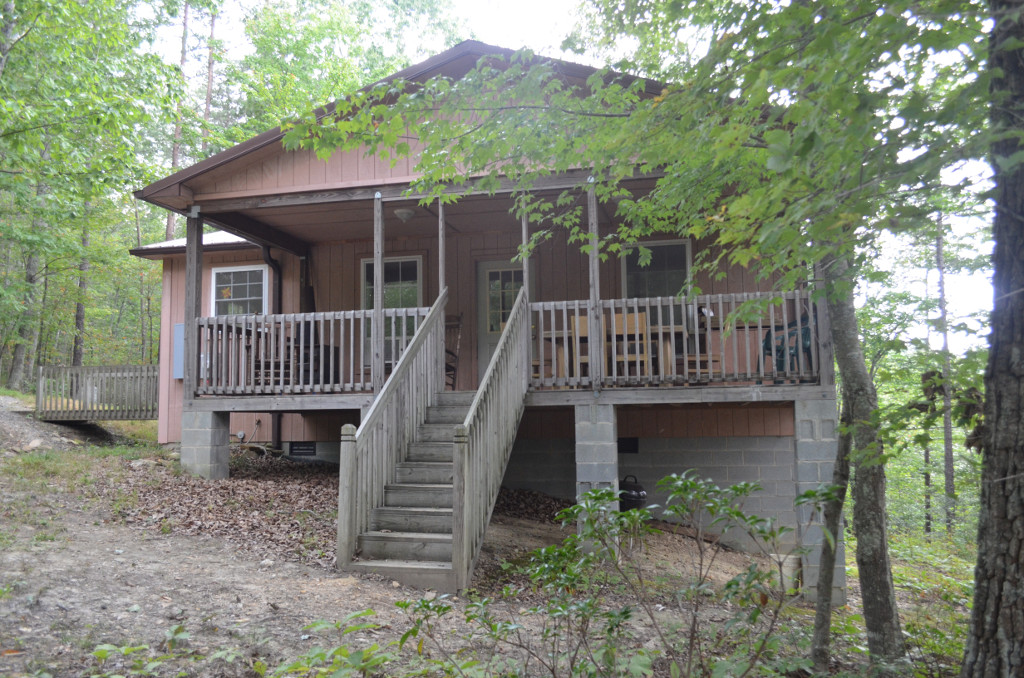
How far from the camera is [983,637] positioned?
3.03 metres

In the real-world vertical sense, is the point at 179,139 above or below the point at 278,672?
above

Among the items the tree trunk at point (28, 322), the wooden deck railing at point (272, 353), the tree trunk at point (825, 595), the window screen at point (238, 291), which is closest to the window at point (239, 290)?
the window screen at point (238, 291)

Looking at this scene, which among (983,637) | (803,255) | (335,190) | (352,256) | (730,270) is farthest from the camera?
(352,256)

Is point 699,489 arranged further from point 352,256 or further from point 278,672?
point 352,256

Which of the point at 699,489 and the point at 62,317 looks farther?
the point at 62,317

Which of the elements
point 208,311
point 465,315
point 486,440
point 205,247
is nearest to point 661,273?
point 465,315

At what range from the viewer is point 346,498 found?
6.23m

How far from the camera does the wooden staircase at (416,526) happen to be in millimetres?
6141

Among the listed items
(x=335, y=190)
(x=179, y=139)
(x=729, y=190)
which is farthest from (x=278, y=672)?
(x=179, y=139)

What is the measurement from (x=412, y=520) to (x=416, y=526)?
0.22 ft

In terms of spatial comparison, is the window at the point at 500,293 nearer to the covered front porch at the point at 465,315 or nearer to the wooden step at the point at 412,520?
the covered front porch at the point at 465,315

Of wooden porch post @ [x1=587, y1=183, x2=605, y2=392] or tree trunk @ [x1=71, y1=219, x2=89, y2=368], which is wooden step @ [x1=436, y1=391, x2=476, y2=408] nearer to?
wooden porch post @ [x1=587, y1=183, x2=605, y2=392]

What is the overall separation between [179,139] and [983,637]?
2412cm

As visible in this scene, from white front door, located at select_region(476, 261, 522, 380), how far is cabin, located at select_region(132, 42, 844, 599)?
0.11 feet
